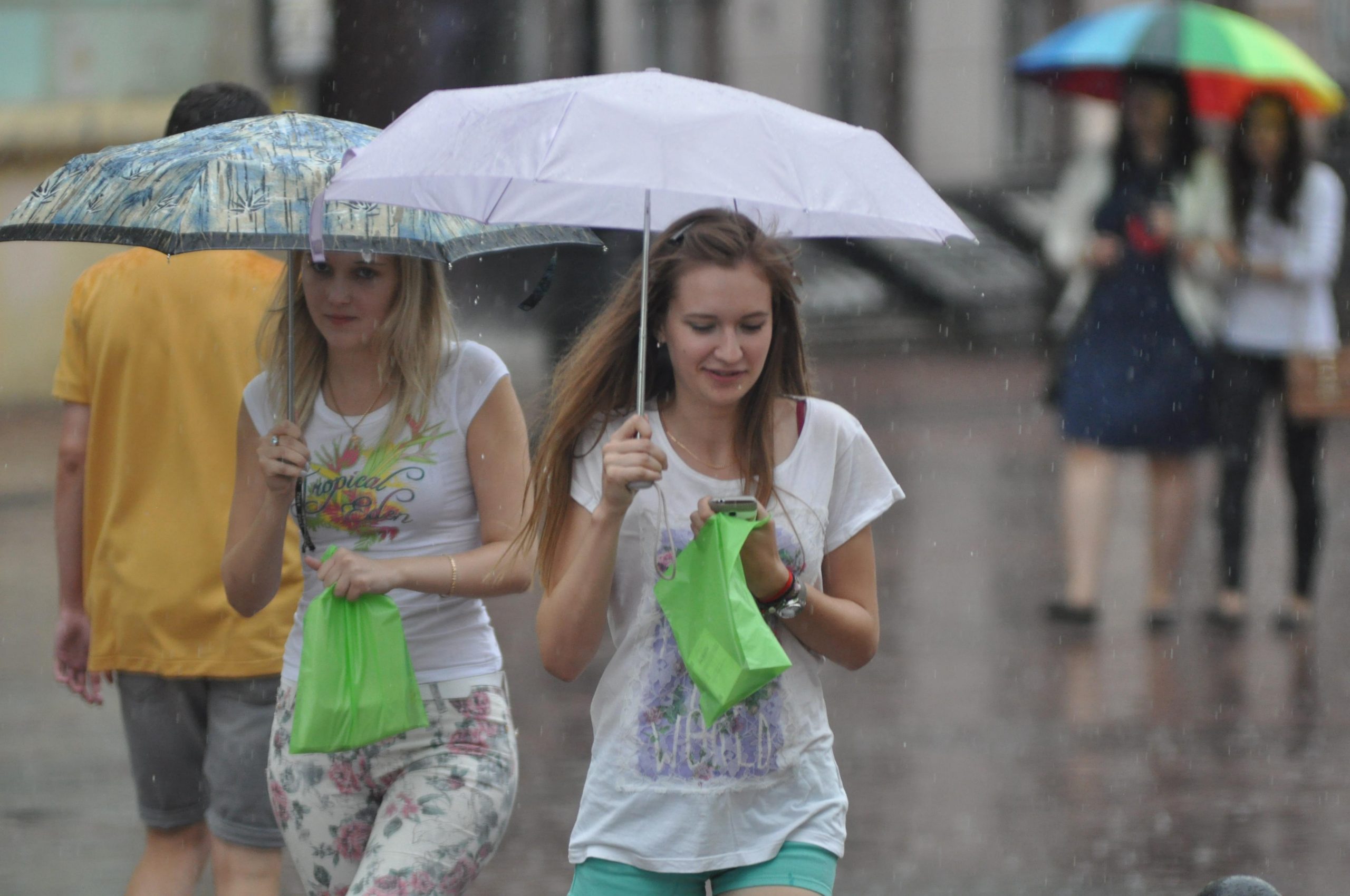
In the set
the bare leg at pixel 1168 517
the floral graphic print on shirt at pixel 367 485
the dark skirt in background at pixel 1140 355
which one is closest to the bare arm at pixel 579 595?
the floral graphic print on shirt at pixel 367 485

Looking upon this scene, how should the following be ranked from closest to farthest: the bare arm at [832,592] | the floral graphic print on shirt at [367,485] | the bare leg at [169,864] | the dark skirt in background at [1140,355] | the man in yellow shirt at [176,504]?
1. the bare arm at [832,592]
2. the floral graphic print on shirt at [367,485]
3. the man in yellow shirt at [176,504]
4. the bare leg at [169,864]
5. the dark skirt in background at [1140,355]

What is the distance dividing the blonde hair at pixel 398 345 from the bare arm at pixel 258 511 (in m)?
0.11

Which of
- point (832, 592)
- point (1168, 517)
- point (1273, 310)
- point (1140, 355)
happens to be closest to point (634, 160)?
point (832, 592)

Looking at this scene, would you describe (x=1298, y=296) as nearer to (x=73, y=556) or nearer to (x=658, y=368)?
(x=658, y=368)

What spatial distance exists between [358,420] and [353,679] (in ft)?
1.60

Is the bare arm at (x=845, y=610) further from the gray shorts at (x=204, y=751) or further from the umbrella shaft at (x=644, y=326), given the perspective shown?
the gray shorts at (x=204, y=751)

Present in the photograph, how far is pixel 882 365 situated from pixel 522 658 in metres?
11.4

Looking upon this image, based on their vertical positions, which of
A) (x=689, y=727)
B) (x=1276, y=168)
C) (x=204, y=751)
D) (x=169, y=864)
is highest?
(x=1276, y=168)

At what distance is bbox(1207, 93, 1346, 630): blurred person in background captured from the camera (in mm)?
7875

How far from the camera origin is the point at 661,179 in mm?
2850

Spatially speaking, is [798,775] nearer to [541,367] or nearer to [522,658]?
[522,658]

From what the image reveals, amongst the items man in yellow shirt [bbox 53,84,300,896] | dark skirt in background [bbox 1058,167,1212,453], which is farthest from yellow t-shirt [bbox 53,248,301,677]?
dark skirt in background [bbox 1058,167,1212,453]

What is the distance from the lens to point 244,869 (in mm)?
3771

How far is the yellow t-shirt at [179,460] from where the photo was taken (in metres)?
3.88
